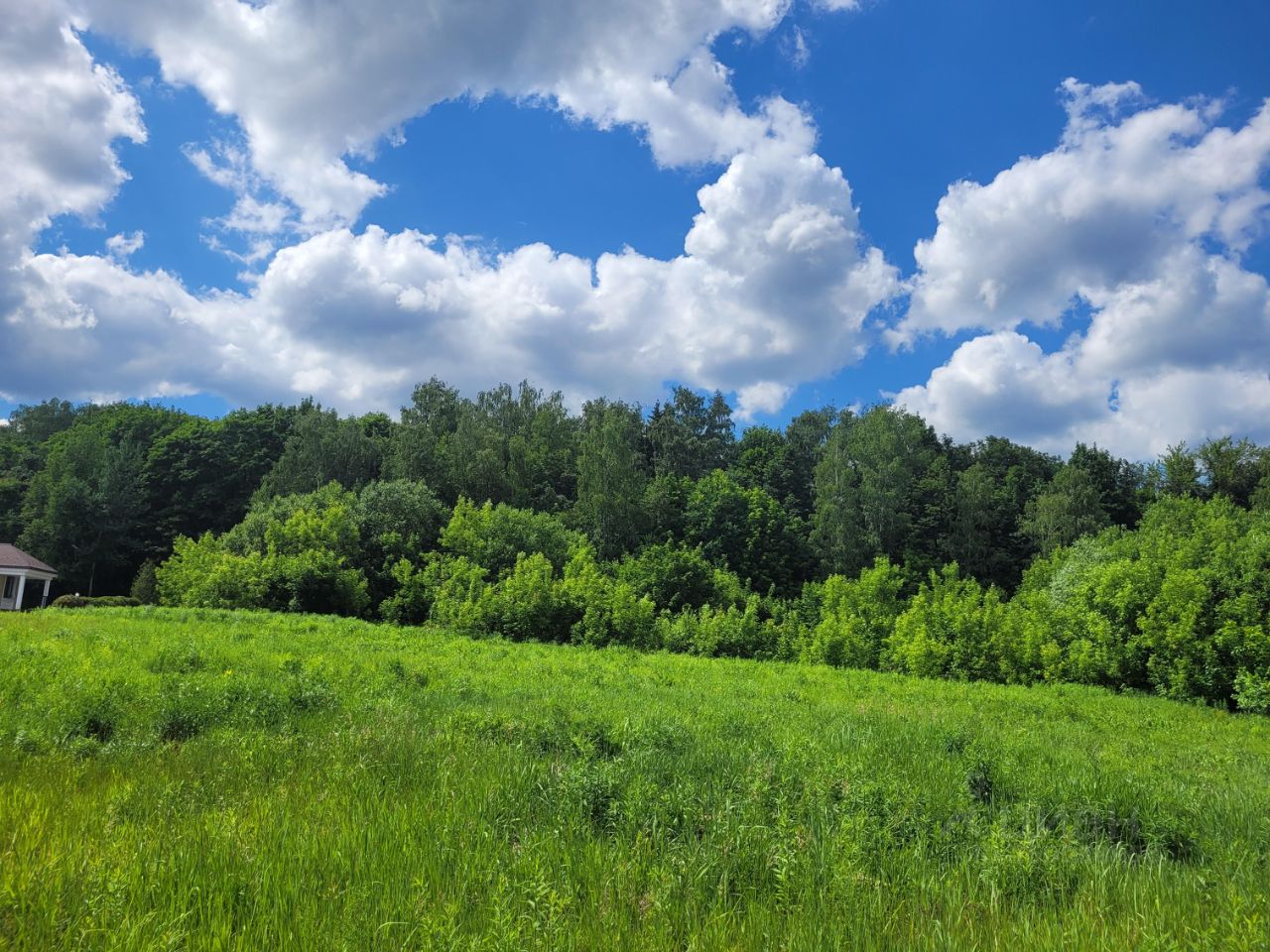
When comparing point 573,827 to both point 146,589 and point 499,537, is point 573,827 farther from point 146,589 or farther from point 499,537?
point 146,589

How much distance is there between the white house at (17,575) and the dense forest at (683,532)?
565 cm

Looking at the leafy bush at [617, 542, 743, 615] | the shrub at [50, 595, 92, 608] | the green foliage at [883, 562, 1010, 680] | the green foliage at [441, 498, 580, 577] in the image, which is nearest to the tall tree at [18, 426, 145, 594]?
the shrub at [50, 595, 92, 608]

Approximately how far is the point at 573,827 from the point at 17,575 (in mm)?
65551

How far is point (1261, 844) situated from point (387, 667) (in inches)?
542

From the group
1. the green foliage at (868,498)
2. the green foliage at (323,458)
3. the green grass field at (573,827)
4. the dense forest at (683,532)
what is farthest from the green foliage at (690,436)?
the green grass field at (573,827)

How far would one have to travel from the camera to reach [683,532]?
5509 centimetres

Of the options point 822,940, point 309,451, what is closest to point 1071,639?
point 822,940

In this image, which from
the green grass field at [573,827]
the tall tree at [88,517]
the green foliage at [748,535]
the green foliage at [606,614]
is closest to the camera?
the green grass field at [573,827]

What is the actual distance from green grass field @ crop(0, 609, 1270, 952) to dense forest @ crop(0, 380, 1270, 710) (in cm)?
1222

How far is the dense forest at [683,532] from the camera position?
22.9 metres

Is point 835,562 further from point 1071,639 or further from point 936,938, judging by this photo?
point 936,938

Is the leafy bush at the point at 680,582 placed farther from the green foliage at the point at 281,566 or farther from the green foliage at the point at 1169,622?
the green foliage at the point at 1169,622

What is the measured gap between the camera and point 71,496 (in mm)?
57844

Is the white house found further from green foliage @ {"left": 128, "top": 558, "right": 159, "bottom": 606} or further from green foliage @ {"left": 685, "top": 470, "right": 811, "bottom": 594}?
A: green foliage @ {"left": 685, "top": 470, "right": 811, "bottom": 594}
